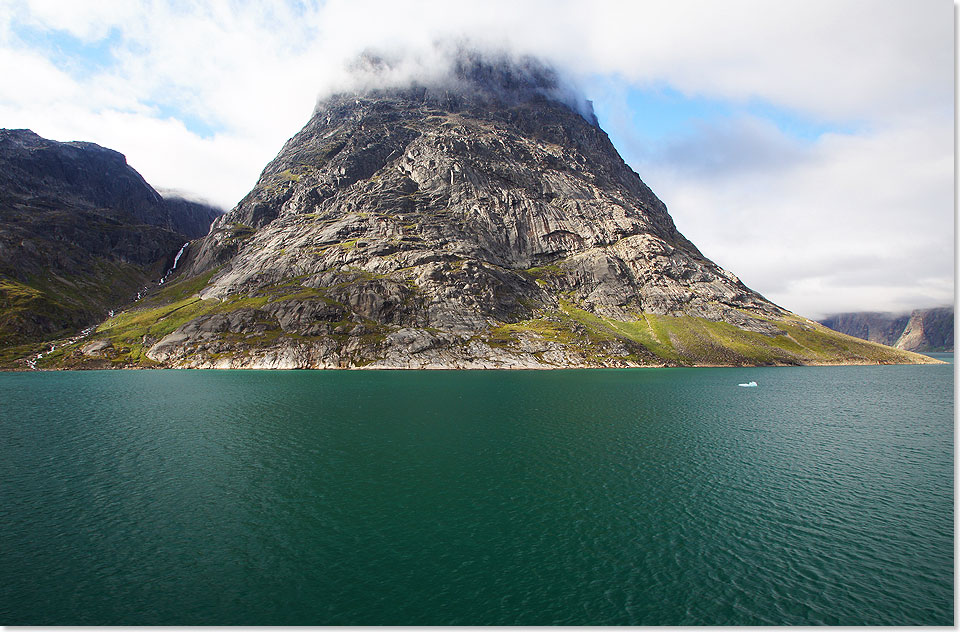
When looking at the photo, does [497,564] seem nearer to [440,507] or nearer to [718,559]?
[440,507]

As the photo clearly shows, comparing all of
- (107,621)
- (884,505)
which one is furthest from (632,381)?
(107,621)

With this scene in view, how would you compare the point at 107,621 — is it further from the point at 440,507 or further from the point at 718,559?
the point at 718,559

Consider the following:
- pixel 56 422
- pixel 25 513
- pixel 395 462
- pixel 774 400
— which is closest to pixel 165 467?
pixel 25 513

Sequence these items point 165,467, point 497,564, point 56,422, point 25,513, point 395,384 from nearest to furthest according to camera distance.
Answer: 1. point 497,564
2. point 25,513
3. point 165,467
4. point 56,422
5. point 395,384

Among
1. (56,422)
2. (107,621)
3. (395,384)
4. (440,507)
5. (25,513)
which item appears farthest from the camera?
(395,384)

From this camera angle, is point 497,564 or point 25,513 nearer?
point 497,564

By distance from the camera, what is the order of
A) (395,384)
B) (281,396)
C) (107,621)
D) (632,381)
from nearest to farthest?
(107,621) → (281,396) → (395,384) → (632,381)
